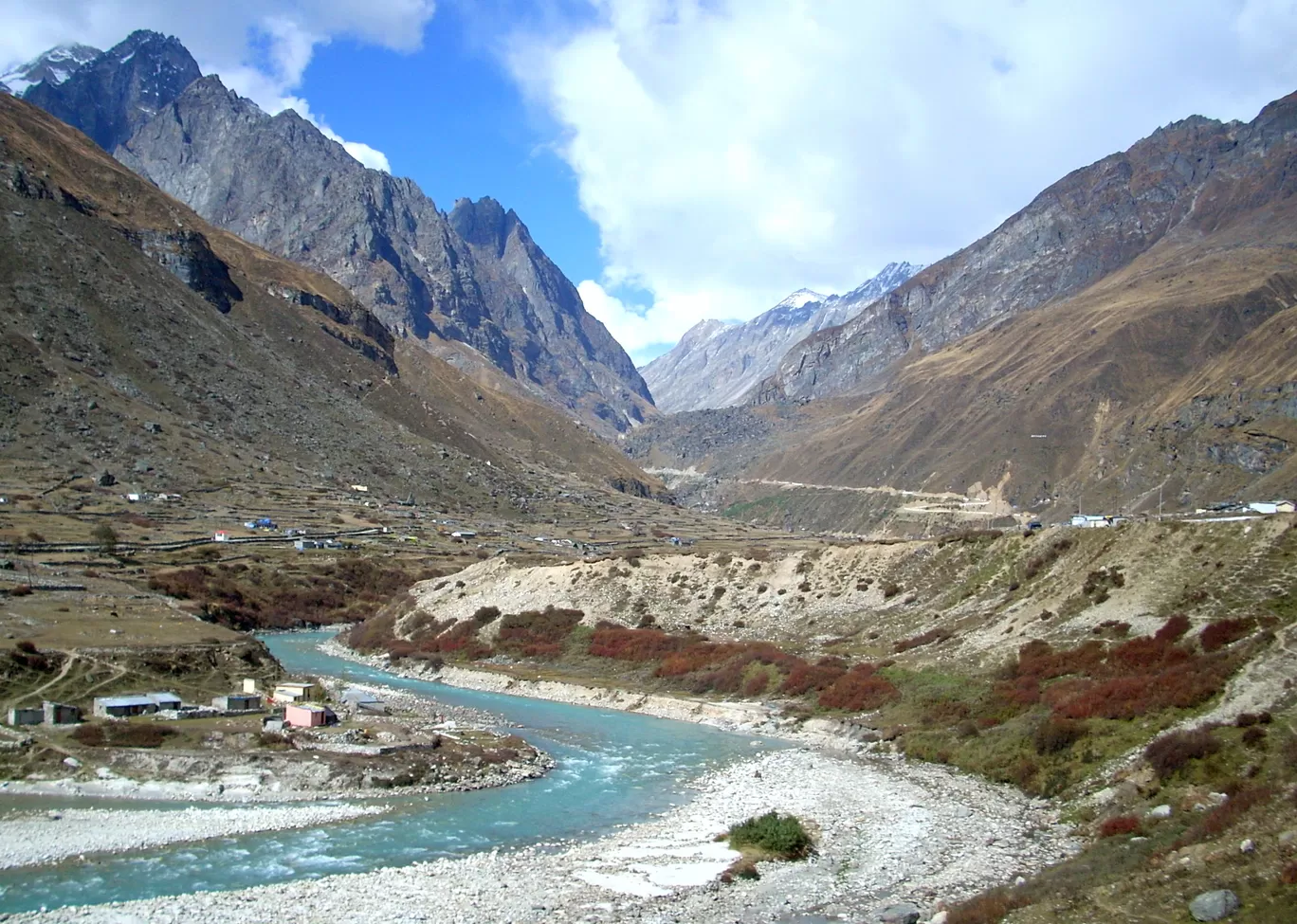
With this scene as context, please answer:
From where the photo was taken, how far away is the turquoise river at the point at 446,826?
2981 centimetres

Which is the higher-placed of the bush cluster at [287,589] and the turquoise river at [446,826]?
the bush cluster at [287,589]

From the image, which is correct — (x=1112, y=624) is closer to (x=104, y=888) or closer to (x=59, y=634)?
(x=104, y=888)

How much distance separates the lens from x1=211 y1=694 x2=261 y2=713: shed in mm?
48844

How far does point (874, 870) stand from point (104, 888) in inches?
899

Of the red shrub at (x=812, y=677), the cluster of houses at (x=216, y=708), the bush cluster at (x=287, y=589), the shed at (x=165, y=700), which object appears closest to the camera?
the cluster of houses at (x=216, y=708)

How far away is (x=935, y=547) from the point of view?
8175 centimetres

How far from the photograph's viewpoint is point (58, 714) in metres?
44.0

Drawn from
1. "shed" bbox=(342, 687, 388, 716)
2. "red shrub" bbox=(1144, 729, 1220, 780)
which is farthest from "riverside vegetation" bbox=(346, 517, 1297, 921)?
"shed" bbox=(342, 687, 388, 716)

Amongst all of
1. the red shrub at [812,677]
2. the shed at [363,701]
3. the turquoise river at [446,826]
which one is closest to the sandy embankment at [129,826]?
the turquoise river at [446,826]

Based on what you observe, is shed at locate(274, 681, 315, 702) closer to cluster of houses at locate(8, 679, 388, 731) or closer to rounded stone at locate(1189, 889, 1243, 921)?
cluster of houses at locate(8, 679, 388, 731)

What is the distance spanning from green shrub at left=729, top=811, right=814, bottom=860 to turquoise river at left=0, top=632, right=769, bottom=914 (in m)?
5.39

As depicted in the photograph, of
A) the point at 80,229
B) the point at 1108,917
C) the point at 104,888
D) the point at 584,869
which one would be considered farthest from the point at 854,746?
the point at 80,229

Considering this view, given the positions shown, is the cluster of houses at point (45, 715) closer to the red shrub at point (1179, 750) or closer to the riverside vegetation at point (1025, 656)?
the riverside vegetation at point (1025, 656)

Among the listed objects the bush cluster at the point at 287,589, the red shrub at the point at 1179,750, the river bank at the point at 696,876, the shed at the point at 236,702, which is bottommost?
the river bank at the point at 696,876
